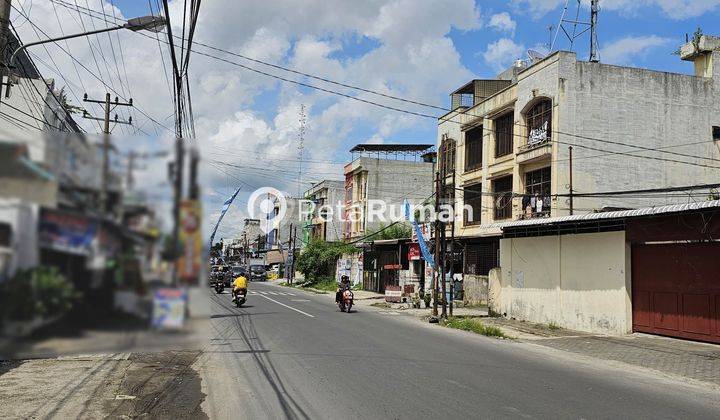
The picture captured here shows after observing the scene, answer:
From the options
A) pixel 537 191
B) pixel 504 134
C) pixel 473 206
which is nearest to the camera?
pixel 537 191

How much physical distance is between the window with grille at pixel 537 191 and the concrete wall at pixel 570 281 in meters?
4.61

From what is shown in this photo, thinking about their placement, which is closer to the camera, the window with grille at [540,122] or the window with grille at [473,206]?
the window with grille at [540,122]

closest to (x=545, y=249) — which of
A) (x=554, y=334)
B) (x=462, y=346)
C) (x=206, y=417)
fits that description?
(x=554, y=334)

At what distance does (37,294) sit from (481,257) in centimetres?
2828

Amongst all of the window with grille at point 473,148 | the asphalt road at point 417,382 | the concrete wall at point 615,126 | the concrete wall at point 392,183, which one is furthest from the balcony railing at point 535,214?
the concrete wall at point 392,183

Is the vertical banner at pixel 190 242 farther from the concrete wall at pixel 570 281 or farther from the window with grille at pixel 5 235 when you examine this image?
the concrete wall at pixel 570 281

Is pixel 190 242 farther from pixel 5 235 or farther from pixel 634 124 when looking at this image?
pixel 634 124

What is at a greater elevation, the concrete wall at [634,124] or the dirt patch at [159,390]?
the concrete wall at [634,124]

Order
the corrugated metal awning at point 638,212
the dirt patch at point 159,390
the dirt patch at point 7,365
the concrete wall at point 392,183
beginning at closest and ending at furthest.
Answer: the dirt patch at point 159,390 → the dirt patch at point 7,365 → the corrugated metal awning at point 638,212 → the concrete wall at point 392,183

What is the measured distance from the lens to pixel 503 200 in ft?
94.2

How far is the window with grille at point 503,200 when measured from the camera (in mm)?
28231

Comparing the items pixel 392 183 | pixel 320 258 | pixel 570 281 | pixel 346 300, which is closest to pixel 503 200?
pixel 346 300

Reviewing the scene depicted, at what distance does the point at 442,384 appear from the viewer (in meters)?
8.48

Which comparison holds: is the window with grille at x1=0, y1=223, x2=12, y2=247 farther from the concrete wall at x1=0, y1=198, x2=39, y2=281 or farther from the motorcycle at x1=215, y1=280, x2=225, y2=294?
the motorcycle at x1=215, y1=280, x2=225, y2=294
